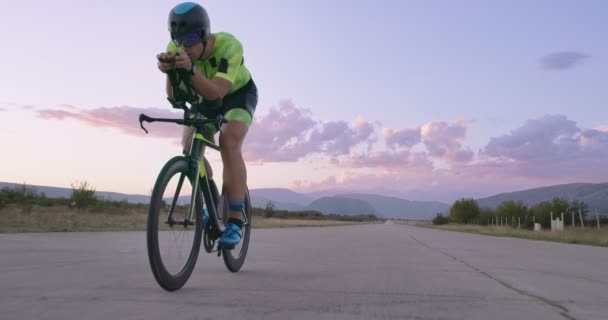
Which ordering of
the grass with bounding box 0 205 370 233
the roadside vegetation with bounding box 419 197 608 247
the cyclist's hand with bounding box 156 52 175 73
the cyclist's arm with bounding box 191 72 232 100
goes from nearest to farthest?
the cyclist's hand with bounding box 156 52 175 73 < the cyclist's arm with bounding box 191 72 232 100 < the grass with bounding box 0 205 370 233 < the roadside vegetation with bounding box 419 197 608 247

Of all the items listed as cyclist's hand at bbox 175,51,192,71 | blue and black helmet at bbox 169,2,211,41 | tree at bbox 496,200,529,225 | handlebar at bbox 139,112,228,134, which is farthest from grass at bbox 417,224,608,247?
tree at bbox 496,200,529,225

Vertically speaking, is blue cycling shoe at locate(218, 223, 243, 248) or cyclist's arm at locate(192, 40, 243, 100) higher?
cyclist's arm at locate(192, 40, 243, 100)

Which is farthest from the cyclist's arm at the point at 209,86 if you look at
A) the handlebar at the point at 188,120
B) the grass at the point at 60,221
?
the grass at the point at 60,221

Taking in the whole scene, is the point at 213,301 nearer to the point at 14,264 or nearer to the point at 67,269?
the point at 67,269

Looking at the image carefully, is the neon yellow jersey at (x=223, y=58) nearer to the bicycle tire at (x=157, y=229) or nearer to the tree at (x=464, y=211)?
the bicycle tire at (x=157, y=229)

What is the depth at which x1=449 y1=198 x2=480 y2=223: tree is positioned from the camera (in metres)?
160

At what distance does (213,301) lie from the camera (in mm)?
3010

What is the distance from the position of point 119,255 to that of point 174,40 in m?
3.21

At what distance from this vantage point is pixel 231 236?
4.41 m

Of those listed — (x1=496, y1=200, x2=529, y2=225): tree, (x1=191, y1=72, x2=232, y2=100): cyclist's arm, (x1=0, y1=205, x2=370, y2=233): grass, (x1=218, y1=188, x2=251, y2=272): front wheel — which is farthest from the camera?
(x1=496, y1=200, x2=529, y2=225): tree

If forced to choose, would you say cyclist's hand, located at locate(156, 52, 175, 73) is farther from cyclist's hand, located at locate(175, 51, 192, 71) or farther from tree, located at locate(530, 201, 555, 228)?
tree, located at locate(530, 201, 555, 228)

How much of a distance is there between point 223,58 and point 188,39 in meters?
0.32

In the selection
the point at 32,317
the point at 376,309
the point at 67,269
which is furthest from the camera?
the point at 67,269

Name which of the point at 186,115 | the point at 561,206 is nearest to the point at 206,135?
the point at 186,115
